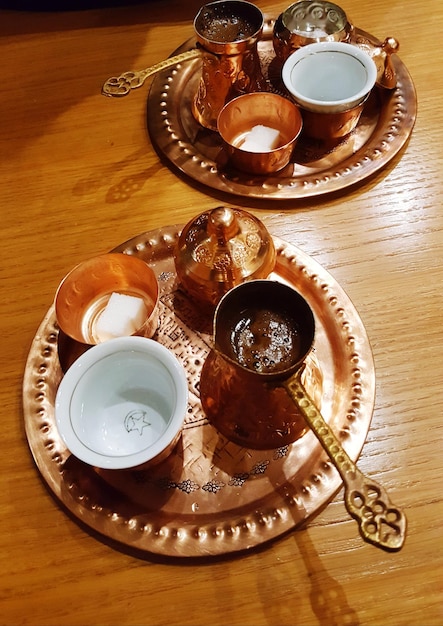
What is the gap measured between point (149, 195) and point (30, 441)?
427 mm

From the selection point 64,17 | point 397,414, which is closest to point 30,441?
point 397,414

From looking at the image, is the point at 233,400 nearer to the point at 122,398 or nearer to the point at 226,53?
the point at 122,398

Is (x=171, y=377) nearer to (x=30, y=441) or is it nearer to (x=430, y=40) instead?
(x=30, y=441)

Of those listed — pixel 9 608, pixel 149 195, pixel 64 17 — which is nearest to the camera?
pixel 9 608

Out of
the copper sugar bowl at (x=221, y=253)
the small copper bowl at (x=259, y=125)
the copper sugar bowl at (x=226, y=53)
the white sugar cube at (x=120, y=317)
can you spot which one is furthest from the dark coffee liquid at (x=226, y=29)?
the white sugar cube at (x=120, y=317)

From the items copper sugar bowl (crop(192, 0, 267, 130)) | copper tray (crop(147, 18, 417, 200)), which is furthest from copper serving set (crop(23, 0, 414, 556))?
copper sugar bowl (crop(192, 0, 267, 130))

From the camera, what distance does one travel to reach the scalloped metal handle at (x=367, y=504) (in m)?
0.49

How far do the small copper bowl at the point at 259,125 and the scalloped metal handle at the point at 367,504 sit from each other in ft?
1.48

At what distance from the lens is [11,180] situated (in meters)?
0.92

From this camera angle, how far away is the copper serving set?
582 millimetres

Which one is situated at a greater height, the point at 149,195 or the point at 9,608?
the point at 149,195

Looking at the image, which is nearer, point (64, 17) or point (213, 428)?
point (213, 428)

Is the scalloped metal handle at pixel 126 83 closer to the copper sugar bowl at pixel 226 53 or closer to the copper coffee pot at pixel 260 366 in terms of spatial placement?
the copper sugar bowl at pixel 226 53

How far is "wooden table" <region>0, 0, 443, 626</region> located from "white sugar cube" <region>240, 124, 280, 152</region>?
89mm
